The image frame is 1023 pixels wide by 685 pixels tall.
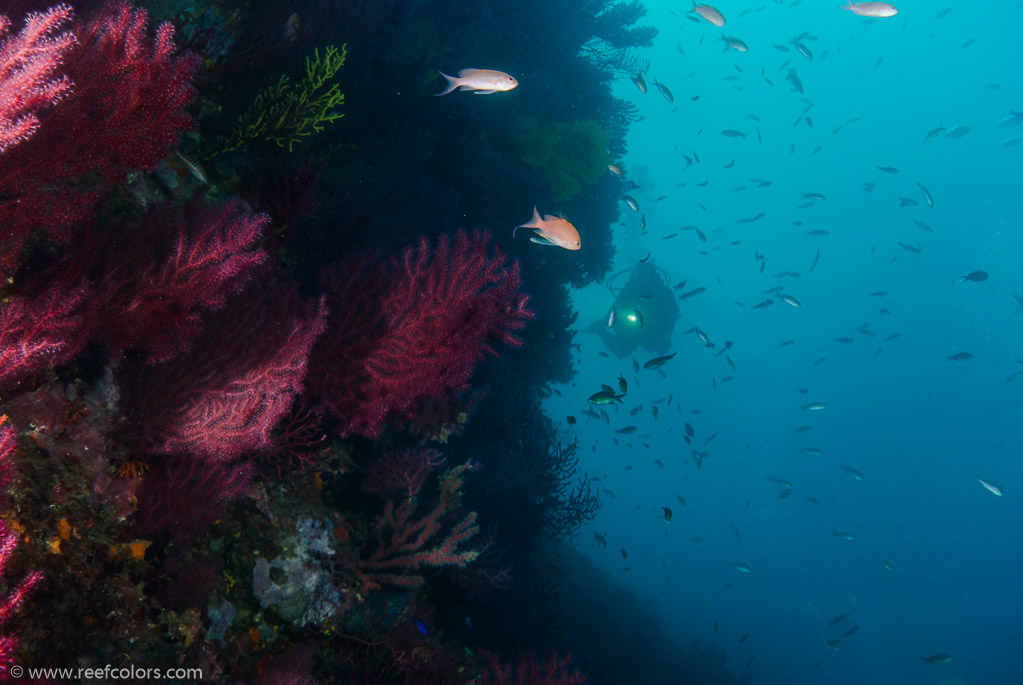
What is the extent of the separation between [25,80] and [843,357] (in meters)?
83.1

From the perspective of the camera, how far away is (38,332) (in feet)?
6.32

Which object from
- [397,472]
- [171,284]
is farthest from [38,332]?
[397,472]

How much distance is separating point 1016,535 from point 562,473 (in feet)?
256

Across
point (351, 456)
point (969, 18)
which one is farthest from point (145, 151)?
point (969, 18)

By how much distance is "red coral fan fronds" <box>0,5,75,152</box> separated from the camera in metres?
1.45

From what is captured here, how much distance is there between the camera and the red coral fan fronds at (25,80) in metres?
1.45

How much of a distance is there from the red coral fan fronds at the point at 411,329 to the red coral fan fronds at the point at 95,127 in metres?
1.39

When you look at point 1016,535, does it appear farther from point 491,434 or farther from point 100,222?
point 100,222

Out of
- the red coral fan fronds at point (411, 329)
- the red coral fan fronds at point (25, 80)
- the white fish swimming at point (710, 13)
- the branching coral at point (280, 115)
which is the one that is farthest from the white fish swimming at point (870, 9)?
the red coral fan fronds at point (25, 80)

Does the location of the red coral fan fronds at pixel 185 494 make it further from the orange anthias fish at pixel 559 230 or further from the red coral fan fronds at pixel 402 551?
the orange anthias fish at pixel 559 230

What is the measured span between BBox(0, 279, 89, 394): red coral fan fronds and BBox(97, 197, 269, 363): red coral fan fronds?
17 centimetres

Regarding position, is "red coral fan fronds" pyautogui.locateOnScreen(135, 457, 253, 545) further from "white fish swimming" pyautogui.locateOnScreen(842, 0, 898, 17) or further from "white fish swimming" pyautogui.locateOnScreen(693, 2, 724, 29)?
"white fish swimming" pyautogui.locateOnScreen(842, 0, 898, 17)

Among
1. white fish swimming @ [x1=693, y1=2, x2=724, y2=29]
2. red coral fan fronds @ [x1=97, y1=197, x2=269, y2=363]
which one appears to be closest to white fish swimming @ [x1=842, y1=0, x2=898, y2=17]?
white fish swimming @ [x1=693, y1=2, x2=724, y2=29]

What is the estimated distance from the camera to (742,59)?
292 feet
